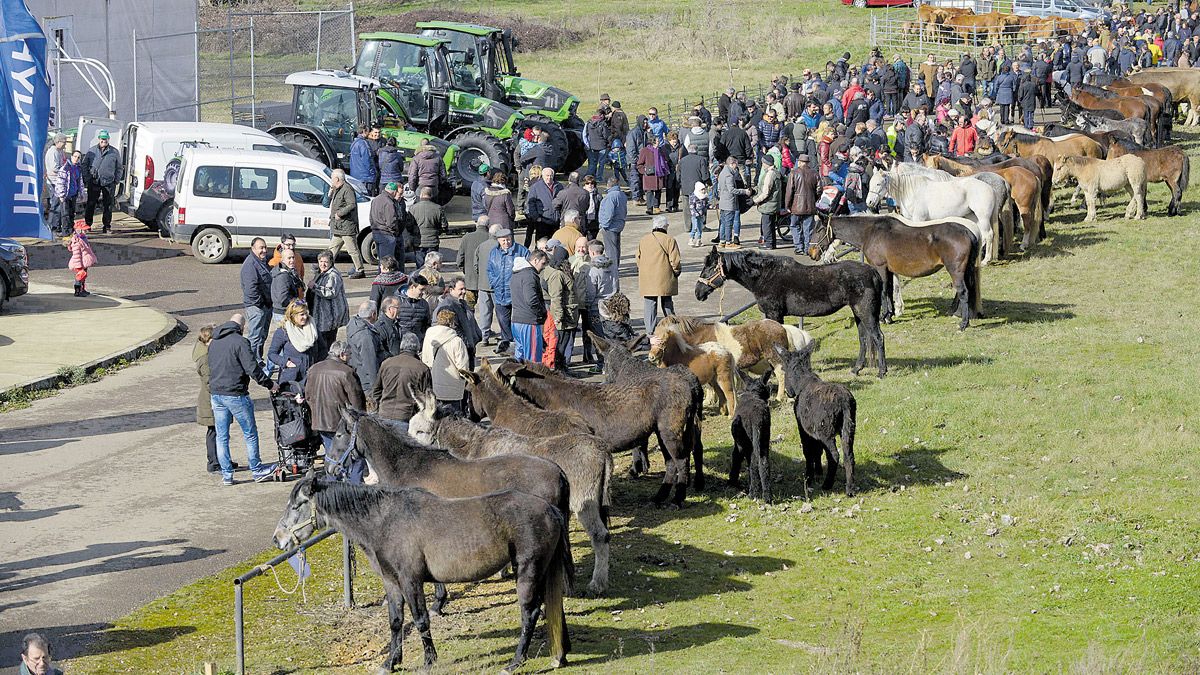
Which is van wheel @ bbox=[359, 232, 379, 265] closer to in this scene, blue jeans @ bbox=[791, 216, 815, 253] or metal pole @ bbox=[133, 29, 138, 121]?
blue jeans @ bbox=[791, 216, 815, 253]

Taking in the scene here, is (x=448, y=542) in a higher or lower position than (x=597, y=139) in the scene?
lower

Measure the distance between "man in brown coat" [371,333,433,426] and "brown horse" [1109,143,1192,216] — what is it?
656 inches

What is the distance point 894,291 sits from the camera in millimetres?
19031

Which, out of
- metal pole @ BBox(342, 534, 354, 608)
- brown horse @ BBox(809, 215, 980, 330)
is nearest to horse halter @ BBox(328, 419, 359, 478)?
metal pole @ BBox(342, 534, 354, 608)

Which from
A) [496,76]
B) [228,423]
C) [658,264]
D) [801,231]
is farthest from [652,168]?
[228,423]

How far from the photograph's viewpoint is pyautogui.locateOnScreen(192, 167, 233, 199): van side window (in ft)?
74.0

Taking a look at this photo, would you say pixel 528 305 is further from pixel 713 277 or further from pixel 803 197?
pixel 803 197

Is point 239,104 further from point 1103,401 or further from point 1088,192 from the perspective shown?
point 1103,401

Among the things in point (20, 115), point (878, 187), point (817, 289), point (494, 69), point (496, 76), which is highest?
point (494, 69)

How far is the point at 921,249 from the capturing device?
17.7 meters

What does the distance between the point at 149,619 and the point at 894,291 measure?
39.1 ft

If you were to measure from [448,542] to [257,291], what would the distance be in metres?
8.05

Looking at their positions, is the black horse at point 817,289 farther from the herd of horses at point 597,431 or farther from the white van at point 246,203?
the white van at point 246,203

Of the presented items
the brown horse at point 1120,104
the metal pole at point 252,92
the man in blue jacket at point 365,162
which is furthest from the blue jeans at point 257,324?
the brown horse at point 1120,104
